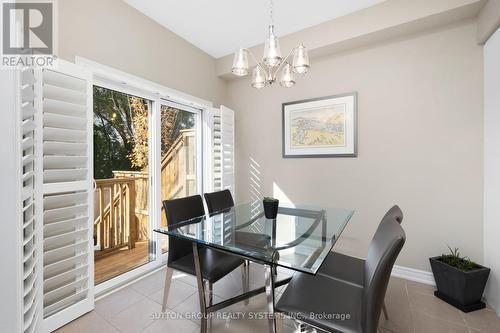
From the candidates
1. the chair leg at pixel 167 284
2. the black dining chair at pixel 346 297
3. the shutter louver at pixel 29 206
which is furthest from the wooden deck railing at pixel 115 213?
the black dining chair at pixel 346 297

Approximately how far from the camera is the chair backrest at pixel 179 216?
1767 mm

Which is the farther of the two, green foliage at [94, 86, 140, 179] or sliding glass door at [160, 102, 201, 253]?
sliding glass door at [160, 102, 201, 253]

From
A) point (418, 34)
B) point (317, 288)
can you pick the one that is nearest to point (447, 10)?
point (418, 34)

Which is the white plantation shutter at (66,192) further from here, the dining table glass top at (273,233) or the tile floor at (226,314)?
the dining table glass top at (273,233)

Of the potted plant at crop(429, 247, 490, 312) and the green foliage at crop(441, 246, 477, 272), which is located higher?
the green foliage at crop(441, 246, 477, 272)

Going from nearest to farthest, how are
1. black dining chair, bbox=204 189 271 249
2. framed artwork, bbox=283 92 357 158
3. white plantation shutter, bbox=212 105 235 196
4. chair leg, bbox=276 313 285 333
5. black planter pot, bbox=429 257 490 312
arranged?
1. black dining chair, bbox=204 189 271 249
2. chair leg, bbox=276 313 285 333
3. black planter pot, bbox=429 257 490 312
4. framed artwork, bbox=283 92 357 158
5. white plantation shutter, bbox=212 105 235 196

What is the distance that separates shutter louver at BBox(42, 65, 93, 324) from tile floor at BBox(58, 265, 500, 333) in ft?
0.79

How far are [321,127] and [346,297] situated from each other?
75.4 inches

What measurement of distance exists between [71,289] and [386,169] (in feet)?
10.1

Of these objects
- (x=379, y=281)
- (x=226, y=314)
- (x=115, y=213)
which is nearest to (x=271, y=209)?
(x=226, y=314)

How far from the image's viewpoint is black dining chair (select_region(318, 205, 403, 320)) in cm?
145

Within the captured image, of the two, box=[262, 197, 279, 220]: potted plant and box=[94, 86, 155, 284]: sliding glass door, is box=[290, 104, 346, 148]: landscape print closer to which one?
box=[262, 197, 279, 220]: potted plant

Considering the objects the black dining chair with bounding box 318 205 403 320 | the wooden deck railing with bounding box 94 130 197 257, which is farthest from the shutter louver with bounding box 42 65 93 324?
the black dining chair with bounding box 318 205 403 320

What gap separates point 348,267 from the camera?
1.59m
